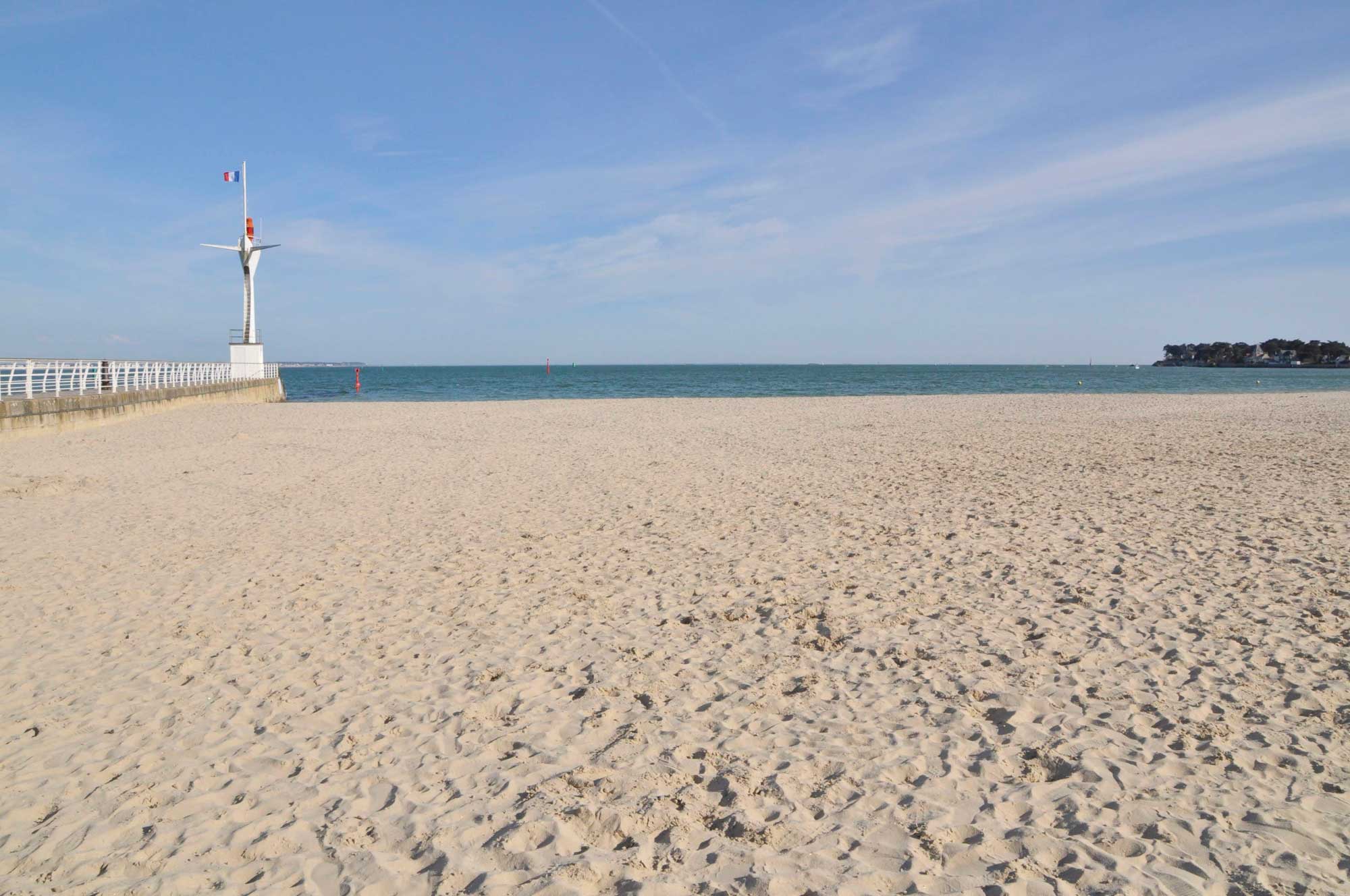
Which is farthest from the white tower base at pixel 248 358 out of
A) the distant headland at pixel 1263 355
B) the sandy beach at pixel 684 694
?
the distant headland at pixel 1263 355

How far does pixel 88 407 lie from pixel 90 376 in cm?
243

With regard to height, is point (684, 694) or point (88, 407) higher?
point (88, 407)

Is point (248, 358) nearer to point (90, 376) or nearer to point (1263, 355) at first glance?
point (90, 376)

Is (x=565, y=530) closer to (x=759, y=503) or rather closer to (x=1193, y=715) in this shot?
(x=759, y=503)

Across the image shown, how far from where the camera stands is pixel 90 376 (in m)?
21.6

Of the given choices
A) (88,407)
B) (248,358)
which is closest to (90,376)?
(88,407)

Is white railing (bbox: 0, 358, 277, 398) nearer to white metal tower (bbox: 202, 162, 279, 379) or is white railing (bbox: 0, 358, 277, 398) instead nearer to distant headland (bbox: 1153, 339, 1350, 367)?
white metal tower (bbox: 202, 162, 279, 379)

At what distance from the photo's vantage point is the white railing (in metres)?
17.8

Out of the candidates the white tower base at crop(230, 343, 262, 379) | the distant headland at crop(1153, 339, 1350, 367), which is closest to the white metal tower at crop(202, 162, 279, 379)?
the white tower base at crop(230, 343, 262, 379)

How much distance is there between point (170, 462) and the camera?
13547mm

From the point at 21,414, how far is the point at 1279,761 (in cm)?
2140

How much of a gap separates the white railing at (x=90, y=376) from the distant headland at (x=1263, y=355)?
12502cm

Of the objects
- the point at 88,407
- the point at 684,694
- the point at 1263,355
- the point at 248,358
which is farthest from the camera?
the point at 1263,355

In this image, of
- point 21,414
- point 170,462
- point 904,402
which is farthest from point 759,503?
point 904,402
